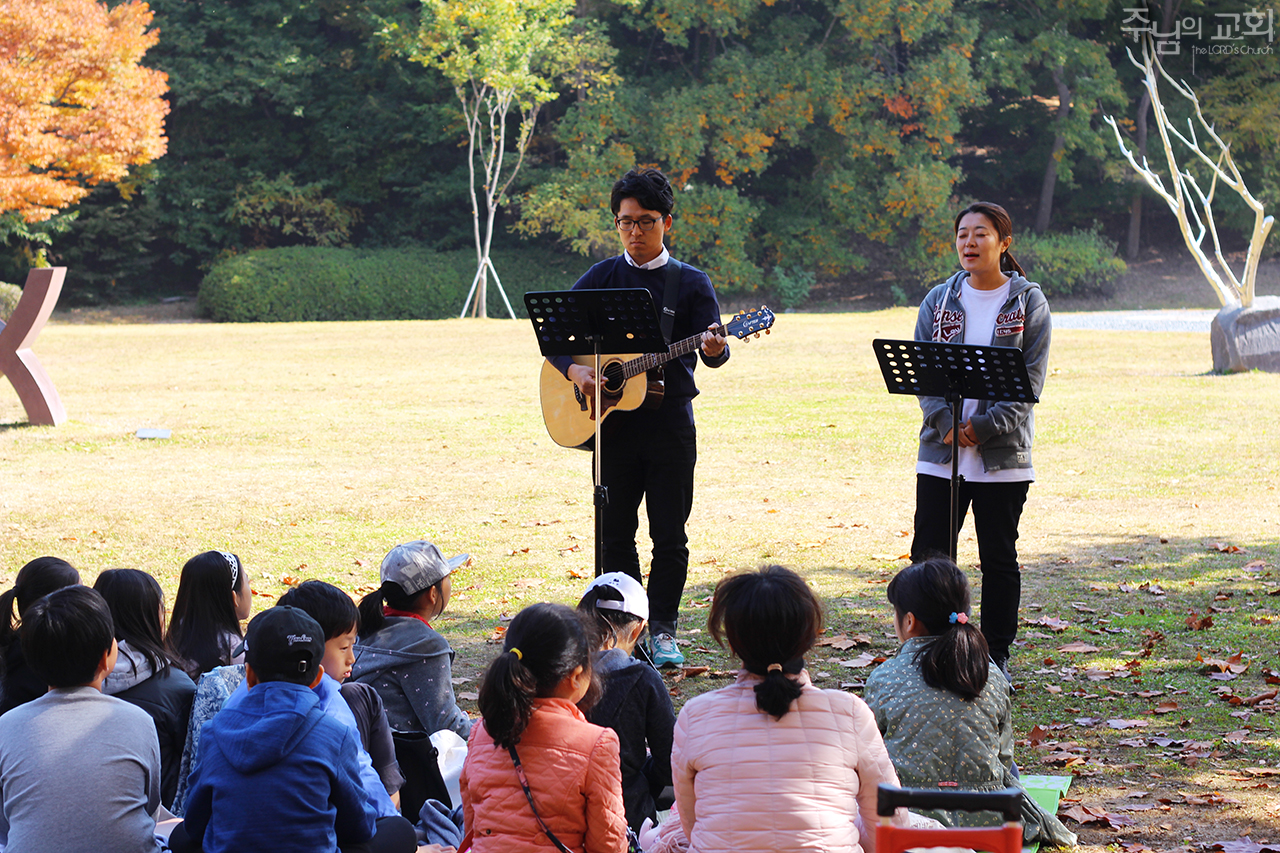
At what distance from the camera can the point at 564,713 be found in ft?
9.93

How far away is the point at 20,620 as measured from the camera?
3.75m

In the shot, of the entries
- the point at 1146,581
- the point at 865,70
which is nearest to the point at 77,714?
the point at 1146,581

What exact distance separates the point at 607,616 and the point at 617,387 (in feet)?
6.87

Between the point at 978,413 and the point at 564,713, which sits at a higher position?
the point at 978,413

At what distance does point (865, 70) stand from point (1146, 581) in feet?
111

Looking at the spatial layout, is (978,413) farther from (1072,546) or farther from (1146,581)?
(1072,546)

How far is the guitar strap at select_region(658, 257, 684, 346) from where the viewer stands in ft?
18.6

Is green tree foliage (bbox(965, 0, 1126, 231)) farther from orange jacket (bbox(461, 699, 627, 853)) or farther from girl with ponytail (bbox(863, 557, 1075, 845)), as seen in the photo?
orange jacket (bbox(461, 699, 627, 853))

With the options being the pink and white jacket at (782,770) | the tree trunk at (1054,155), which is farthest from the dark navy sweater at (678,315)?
the tree trunk at (1054,155)

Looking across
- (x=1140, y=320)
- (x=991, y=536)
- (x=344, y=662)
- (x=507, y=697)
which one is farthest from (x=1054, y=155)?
(x=507, y=697)

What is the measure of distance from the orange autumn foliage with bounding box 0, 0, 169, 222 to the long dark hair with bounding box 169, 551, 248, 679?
28922 mm

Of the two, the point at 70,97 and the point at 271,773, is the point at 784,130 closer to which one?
the point at 70,97

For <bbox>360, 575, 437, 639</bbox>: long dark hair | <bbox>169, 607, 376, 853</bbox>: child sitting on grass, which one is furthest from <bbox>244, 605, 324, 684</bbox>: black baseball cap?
<bbox>360, 575, 437, 639</bbox>: long dark hair

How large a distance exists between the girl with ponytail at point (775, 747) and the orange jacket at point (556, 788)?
0.20 m
